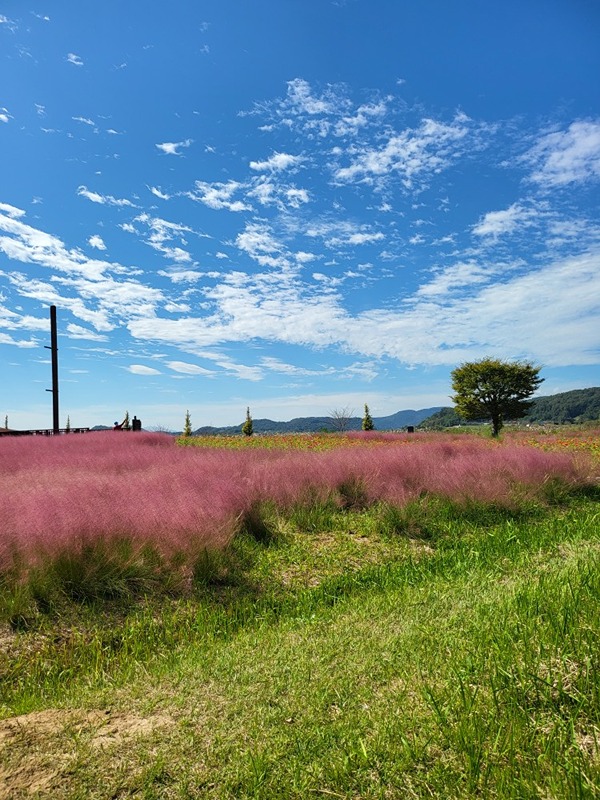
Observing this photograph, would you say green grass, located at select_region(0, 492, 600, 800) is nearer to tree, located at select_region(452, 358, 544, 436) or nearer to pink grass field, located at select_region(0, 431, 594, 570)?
pink grass field, located at select_region(0, 431, 594, 570)

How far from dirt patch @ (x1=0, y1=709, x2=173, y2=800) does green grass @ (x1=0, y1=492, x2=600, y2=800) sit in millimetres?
11

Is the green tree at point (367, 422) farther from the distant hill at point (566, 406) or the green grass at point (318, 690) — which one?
the distant hill at point (566, 406)

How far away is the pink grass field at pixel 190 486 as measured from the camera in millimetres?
4961

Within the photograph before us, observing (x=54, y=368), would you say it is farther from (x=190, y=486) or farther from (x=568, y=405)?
(x=568, y=405)

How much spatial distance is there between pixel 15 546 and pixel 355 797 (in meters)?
3.98

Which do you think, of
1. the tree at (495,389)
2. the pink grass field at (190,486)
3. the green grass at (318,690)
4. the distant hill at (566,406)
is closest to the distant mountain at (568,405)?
the distant hill at (566,406)

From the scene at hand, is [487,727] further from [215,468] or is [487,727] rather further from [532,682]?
[215,468]

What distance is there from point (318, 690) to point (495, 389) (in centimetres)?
3768

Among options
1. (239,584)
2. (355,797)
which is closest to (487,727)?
(355,797)

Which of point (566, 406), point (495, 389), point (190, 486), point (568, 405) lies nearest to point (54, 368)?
point (190, 486)

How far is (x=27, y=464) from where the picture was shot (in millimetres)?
10734

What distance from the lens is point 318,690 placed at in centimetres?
275

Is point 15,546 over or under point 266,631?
over

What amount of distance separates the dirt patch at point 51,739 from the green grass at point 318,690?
1 centimetres
